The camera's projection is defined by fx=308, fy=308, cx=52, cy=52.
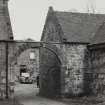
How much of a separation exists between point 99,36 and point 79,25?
8.33ft

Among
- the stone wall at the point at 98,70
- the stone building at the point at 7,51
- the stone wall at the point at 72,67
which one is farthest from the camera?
the stone wall at the point at 72,67

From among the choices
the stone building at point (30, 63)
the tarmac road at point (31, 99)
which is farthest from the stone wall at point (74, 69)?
the stone building at point (30, 63)

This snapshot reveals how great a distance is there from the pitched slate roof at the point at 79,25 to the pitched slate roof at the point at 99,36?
427mm

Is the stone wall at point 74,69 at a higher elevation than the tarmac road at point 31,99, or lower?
higher

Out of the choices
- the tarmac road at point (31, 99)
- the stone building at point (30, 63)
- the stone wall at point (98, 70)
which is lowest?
the tarmac road at point (31, 99)

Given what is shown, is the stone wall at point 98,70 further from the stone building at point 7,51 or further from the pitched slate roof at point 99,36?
the stone building at point 7,51

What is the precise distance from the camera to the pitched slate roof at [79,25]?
2164 centimetres

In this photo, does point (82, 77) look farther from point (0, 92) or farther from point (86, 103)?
point (0, 92)

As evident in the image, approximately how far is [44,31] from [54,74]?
4.52 m

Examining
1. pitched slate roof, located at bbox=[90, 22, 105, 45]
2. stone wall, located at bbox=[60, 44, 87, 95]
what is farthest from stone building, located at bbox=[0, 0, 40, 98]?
pitched slate roof, located at bbox=[90, 22, 105, 45]

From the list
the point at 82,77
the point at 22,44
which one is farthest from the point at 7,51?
the point at 82,77

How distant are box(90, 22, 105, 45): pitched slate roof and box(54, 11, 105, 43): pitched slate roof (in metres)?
0.43

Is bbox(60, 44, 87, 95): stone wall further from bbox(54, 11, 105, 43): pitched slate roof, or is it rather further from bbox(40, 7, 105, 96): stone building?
bbox(54, 11, 105, 43): pitched slate roof

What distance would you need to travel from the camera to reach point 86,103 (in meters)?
18.1
